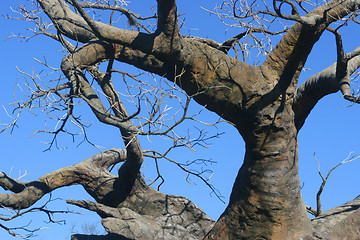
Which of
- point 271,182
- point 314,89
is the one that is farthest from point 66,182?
point 314,89

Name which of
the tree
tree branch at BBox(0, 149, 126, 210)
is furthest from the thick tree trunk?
tree branch at BBox(0, 149, 126, 210)

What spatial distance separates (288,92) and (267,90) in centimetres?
28

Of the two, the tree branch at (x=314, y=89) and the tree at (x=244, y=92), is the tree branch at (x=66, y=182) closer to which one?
the tree at (x=244, y=92)

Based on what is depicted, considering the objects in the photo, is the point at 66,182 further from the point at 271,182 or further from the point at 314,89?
the point at 314,89

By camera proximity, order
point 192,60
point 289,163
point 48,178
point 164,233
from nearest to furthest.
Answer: point 192,60 → point 289,163 → point 164,233 → point 48,178

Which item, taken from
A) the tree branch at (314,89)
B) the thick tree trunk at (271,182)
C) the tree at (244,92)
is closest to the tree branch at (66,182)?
the tree at (244,92)

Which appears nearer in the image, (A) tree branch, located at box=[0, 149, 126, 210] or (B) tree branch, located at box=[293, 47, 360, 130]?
(B) tree branch, located at box=[293, 47, 360, 130]

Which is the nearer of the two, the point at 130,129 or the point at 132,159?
the point at 130,129

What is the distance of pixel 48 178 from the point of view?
6.72 metres

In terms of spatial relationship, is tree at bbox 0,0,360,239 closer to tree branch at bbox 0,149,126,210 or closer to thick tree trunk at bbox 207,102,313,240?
thick tree trunk at bbox 207,102,313,240

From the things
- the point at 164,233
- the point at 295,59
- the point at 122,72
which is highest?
the point at 295,59

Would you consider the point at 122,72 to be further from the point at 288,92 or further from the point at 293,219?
the point at 293,219

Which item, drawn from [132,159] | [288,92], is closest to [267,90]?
[288,92]

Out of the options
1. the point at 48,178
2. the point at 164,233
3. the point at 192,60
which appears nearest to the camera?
the point at 192,60
